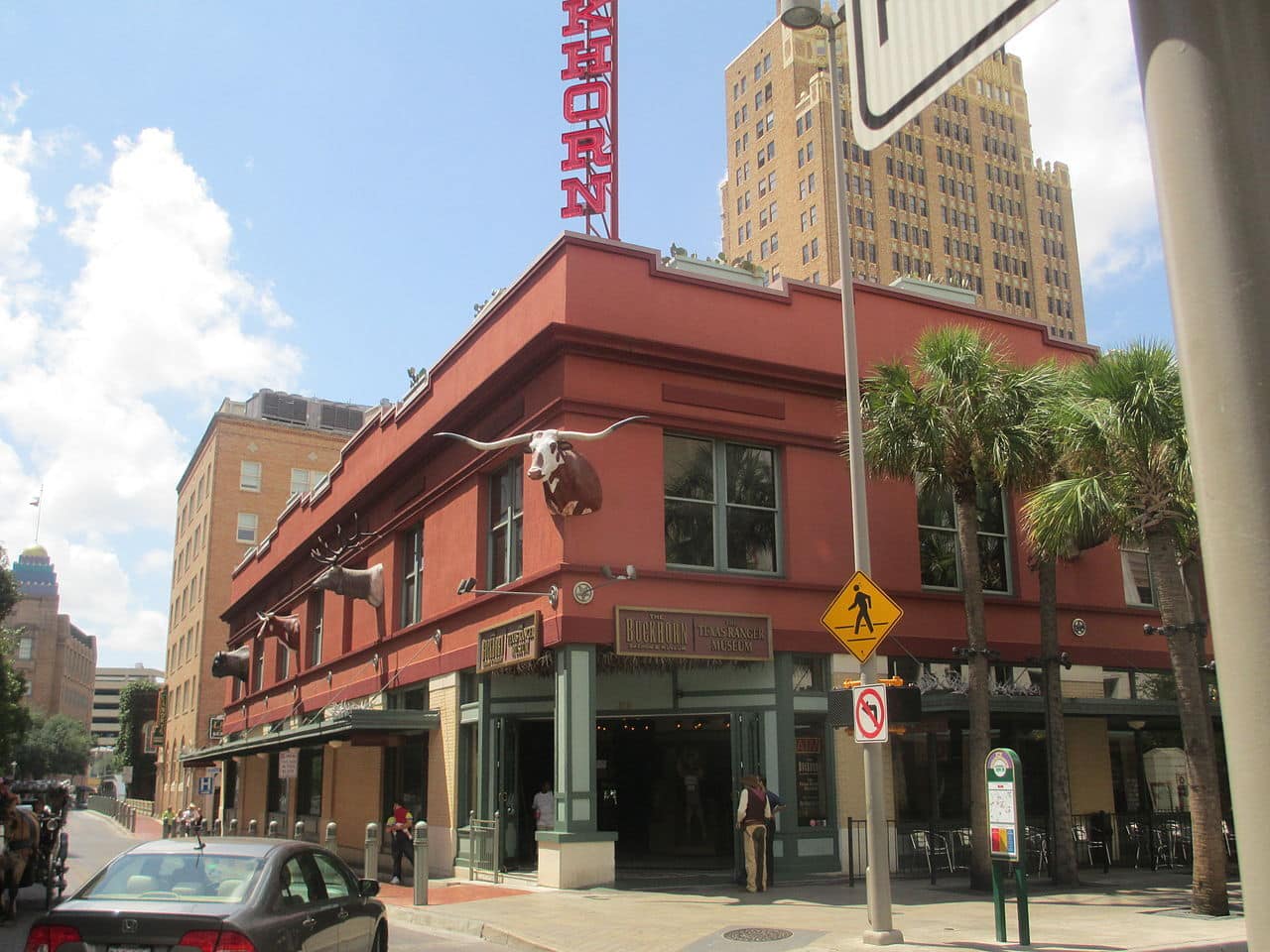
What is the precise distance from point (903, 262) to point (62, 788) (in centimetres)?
8967

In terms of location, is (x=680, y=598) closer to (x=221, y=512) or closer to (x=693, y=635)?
(x=693, y=635)

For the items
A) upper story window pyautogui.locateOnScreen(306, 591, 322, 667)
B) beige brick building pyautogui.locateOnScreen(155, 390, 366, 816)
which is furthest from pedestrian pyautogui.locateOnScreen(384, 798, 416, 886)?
beige brick building pyautogui.locateOnScreen(155, 390, 366, 816)

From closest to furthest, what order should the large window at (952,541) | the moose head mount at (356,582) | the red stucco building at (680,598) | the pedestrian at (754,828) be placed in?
the pedestrian at (754,828)
the red stucco building at (680,598)
the large window at (952,541)
the moose head mount at (356,582)

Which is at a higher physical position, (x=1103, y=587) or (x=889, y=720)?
(x=1103, y=587)

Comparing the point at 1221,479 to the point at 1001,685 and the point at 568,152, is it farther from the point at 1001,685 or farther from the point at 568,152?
the point at 568,152

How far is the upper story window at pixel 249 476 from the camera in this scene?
67688 mm

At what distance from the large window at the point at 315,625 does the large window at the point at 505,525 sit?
14.8 m

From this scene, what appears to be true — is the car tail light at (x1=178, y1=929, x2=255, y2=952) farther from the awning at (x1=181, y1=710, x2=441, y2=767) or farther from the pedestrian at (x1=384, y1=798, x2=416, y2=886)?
the awning at (x1=181, y1=710, x2=441, y2=767)

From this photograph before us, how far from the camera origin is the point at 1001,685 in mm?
22703

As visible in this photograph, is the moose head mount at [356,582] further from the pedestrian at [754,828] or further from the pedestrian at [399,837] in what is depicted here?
the pedestrian at [754,828]

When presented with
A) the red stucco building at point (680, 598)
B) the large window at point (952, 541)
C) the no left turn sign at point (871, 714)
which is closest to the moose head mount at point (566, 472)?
the red stucco building at point (680, 598)

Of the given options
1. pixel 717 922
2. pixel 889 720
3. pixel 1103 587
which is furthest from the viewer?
pixel 1103 587

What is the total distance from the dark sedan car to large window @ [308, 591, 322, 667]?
1051 inches

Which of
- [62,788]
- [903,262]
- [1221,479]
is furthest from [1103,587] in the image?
[903,262]
